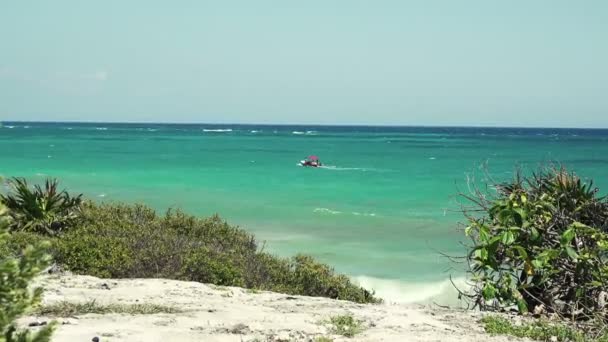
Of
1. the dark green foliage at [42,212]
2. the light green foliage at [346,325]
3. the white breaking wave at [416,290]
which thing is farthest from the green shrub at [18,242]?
the white breaking wave at [416,290]

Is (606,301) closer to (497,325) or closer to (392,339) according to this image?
(497,325)

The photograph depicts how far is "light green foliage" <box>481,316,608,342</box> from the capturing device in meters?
6.81

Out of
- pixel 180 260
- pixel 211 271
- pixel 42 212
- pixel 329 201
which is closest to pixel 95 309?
pixel 211 271

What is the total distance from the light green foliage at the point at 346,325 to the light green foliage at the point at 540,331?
1.32 metres

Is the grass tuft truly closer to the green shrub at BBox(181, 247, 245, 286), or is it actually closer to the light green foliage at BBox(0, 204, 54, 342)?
the green shrub at BBox(181, 247, 245, 286)

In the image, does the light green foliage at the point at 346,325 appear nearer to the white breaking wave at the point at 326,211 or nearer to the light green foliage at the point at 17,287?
the light green foliage at the point at 17,287

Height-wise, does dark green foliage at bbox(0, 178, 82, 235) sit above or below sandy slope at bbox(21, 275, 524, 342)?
above

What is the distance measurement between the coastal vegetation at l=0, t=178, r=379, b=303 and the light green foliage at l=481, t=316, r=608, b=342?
3.68 m

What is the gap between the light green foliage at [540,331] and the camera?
681 cm

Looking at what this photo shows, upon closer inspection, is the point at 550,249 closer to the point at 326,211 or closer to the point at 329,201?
the point at 326,211

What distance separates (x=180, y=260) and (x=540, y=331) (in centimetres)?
548

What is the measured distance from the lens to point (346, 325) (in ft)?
23.3

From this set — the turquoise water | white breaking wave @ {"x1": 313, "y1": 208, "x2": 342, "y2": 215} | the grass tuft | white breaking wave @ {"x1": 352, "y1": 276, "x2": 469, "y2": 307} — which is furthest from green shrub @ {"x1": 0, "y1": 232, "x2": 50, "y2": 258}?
white breaking wave @ {"x1": 313, "y1": 208, "x2": 342, "y2": 215}

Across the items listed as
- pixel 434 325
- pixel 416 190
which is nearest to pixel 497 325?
pixel 434 325
